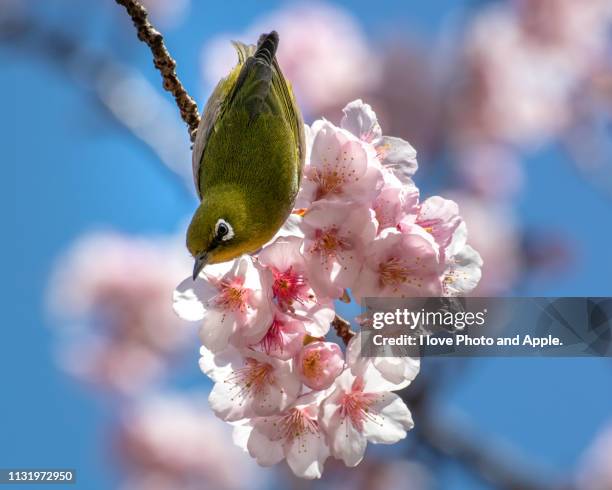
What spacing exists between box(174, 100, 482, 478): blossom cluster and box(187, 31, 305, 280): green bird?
44 cm

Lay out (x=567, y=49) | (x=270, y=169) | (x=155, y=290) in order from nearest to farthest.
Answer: (x=270, y=169)
(x=567, y=49)
(x=155, y=290)

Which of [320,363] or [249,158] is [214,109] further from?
[320,363]

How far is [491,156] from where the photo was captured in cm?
509

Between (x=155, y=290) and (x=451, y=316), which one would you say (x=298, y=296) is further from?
(x=155, y=290)

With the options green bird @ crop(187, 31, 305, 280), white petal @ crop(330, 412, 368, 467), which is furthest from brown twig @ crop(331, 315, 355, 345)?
green bird @ crop(187, 31, 305, 280)

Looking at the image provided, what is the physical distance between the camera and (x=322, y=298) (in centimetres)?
192

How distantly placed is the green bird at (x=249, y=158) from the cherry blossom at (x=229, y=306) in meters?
0.42

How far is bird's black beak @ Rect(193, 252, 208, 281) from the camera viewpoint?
2113 millimetres

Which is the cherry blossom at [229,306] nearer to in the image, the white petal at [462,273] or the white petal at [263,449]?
the white petal at [263,449]

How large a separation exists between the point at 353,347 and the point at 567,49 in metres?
3.75

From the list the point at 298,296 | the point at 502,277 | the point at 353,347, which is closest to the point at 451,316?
the point at 353,347

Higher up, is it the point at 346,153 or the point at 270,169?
the point at 270,169

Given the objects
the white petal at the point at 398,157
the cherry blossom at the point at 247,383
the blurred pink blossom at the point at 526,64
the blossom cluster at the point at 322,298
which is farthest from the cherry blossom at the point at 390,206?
the blurred pink blossom at the point at 526,64

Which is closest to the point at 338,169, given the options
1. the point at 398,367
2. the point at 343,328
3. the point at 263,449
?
the point at 343,328
